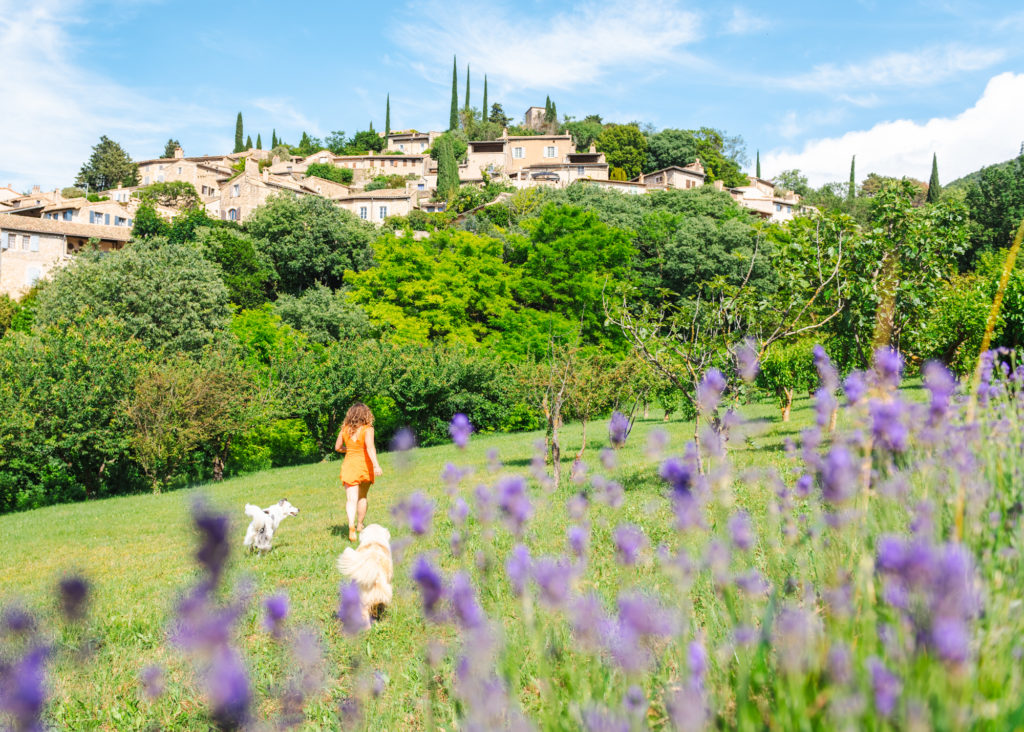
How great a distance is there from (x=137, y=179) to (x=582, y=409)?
93.7m

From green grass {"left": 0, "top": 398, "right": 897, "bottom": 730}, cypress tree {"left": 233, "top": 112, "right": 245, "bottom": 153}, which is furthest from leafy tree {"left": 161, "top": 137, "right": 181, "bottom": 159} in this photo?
green grass {"left": 0, "top": 398, "right": 897, "bottom": 730}

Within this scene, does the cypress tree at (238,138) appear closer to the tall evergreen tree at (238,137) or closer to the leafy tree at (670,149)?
the tall evergreen tree at (238,137)

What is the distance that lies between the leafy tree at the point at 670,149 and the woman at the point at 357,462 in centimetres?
8079

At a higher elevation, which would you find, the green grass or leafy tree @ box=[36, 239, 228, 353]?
leafy tree @ box=[36, 239, 228, 353]

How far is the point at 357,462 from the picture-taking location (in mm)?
8312

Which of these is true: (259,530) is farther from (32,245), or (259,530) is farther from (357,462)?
(32,245)

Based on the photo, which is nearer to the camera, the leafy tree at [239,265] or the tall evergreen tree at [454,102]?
the leafy tree at [239,265]

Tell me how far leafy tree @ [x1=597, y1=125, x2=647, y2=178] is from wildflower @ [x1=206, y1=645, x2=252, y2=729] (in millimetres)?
86750

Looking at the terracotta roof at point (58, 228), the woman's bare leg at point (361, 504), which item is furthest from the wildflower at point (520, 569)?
the terracotta roof at point (58, 228)

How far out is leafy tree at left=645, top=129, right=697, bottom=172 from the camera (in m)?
82.4

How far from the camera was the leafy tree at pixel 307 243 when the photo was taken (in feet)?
156

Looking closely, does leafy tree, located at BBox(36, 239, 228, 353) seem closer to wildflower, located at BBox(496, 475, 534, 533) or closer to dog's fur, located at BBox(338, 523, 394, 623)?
dog's fur, located at BBox(338, 523, 394, 623)

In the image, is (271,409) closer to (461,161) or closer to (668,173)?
(668,173)

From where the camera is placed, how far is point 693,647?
5.23 feet
